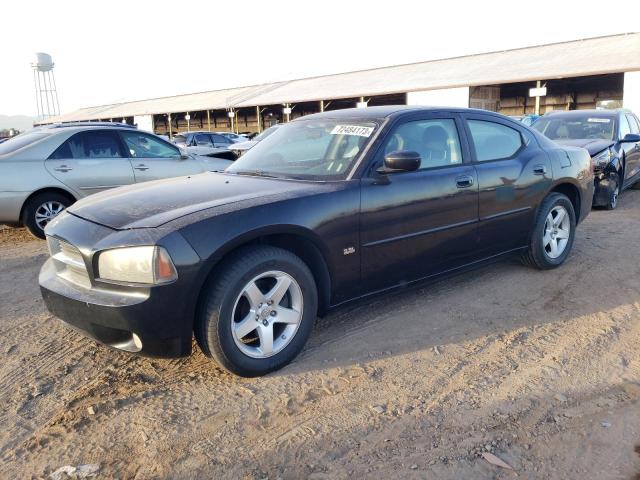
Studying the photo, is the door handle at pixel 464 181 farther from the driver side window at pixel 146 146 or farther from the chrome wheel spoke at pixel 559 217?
the driver side window at pixel 146 146

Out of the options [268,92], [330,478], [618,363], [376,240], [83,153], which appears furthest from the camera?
[268,92]

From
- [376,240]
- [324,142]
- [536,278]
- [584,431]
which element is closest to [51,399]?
[376,240]

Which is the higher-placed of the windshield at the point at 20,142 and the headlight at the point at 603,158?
the windshield at the point at 20,142

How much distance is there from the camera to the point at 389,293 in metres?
3.84

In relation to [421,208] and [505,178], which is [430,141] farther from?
[505,178]

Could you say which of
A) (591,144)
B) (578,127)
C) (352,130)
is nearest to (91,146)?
(352,130)

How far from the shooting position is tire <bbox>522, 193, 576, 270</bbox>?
16.3ft

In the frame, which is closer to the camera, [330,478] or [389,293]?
[330,478]

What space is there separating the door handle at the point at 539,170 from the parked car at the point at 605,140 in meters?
3.66

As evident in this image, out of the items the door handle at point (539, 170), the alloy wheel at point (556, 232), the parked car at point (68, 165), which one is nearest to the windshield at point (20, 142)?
the parked car at point (68, 165)

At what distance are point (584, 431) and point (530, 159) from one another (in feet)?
9.28

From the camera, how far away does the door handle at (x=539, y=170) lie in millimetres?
4844

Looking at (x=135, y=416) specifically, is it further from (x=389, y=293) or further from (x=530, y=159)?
(x=530, y=159)

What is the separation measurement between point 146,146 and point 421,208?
5208 mm
